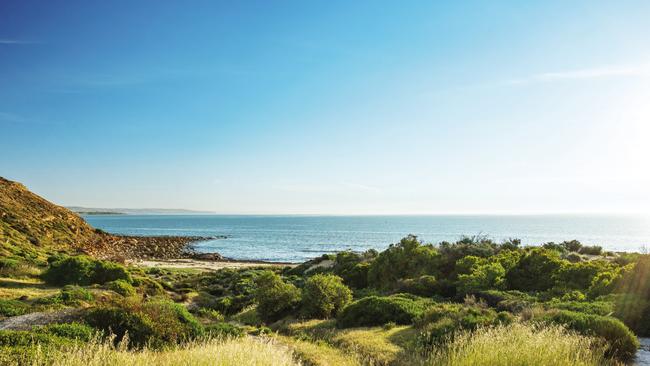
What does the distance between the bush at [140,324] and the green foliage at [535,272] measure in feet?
65.0

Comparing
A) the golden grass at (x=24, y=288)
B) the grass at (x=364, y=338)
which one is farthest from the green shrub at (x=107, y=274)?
the grass at (x=364, y=338)

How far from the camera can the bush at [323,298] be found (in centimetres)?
2372

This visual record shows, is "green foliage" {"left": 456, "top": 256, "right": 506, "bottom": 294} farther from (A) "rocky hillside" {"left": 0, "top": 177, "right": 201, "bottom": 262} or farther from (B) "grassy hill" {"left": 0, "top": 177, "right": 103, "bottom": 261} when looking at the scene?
(B) "grassy hill" {"left": 0, "top": 177, "right": 103, "bottom": 261}

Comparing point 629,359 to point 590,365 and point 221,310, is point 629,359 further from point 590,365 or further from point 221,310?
point 221,310

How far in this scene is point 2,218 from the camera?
2064 inches

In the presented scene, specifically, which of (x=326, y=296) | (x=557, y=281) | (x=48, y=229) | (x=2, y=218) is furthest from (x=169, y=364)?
(x=48, y=229)

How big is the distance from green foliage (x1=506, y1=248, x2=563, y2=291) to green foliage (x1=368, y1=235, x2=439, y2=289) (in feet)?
22.3

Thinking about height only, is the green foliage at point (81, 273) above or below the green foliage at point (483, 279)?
below

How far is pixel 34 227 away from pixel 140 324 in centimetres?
5319

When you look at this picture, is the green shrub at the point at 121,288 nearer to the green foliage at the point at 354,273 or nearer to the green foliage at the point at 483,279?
the green foliage at the point at 354,273

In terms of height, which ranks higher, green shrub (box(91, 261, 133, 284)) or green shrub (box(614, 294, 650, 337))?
green shrub (box(614, 294, 650, 337))

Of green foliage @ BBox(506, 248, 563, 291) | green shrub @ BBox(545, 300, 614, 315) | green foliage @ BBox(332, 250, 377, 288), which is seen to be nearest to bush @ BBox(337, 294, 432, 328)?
green shrub @ BBox(545, 300, 614, 315)

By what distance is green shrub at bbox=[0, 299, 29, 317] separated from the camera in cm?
1839

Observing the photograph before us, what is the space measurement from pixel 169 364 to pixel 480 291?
754 inches
